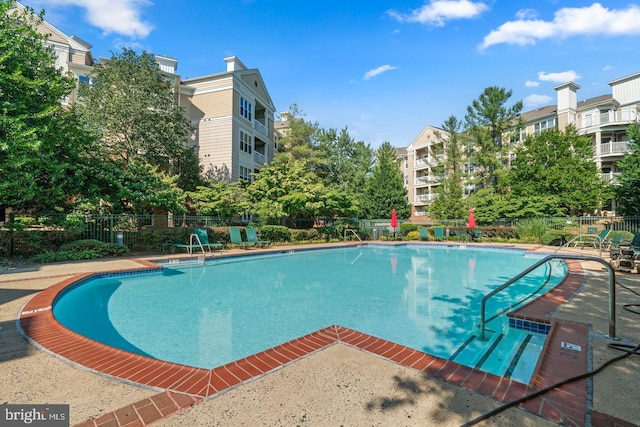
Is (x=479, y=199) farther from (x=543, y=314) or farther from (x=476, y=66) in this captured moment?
(x=543, y=314)

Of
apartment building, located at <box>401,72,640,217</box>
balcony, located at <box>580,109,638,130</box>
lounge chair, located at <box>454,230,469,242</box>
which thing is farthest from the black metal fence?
balcony, located at <box>580,109,638,130</box>

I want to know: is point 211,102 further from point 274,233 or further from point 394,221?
point 394,221

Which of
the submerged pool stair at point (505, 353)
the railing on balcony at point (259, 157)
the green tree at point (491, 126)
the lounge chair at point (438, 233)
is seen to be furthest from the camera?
the green tree at point (491, 126)

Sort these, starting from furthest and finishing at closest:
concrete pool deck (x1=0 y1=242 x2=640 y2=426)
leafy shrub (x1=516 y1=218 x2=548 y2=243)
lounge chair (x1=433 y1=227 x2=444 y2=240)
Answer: lounge chair (x1=433 y1=227 x2=444 y2=240) < leafy shrub (x1=516 y1=218 x2=548 y2=243) < concrete pool deck (x1=0 y1=242 x2=640 y2=426)

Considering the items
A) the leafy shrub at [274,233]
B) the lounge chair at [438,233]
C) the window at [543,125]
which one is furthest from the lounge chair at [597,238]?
the window at [543,125]

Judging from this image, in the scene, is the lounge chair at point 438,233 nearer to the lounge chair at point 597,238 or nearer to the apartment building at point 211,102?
the lounge chair at point 597,238

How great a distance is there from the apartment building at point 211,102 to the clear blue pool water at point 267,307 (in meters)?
12.9

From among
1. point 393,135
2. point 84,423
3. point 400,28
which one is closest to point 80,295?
point 84,423

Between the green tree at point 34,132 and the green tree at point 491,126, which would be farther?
the green tree at point 491,126

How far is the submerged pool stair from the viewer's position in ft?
12.0

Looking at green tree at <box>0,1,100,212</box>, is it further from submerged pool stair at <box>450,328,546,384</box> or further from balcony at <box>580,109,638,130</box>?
balcony at <box>580,109,638,130</box>

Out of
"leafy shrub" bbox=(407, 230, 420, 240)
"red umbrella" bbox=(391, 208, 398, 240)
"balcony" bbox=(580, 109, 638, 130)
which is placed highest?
"balcony" bbox=(580, 109, 638, 130)

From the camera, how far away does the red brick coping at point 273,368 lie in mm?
2260

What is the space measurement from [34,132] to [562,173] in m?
31.3
